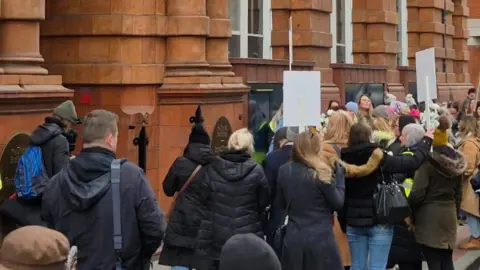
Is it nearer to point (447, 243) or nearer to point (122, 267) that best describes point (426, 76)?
point (447, 243)

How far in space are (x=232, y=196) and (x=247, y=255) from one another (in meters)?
4.88

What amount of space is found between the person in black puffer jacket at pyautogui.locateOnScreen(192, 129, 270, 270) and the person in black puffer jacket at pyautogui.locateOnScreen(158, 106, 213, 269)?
292 millimetres

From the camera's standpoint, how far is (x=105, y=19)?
14.6 m

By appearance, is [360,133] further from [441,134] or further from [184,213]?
[184,213]

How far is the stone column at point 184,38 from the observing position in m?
14.9

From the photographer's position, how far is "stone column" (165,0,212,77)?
14.9 meters

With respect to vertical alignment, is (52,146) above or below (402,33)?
below

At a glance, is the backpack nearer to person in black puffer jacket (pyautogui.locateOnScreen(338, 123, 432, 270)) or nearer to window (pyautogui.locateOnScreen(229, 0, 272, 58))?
person in black puffer jacket (pyautogui.locateOnScreen(338, 123, 432, 270))

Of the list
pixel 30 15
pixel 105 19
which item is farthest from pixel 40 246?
pixel 105 19

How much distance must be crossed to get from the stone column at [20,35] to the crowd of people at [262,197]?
2.26 metres

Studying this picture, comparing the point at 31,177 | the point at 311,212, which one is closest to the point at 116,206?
the point at 311,212

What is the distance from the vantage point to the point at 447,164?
10.1 meters

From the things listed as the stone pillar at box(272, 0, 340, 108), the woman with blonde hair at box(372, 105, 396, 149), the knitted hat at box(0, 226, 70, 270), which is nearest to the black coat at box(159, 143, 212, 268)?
the woman with blonde hair at box(372, 105, 396, 149)

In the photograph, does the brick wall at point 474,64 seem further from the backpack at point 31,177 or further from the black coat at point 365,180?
the backpack at point 31,177
